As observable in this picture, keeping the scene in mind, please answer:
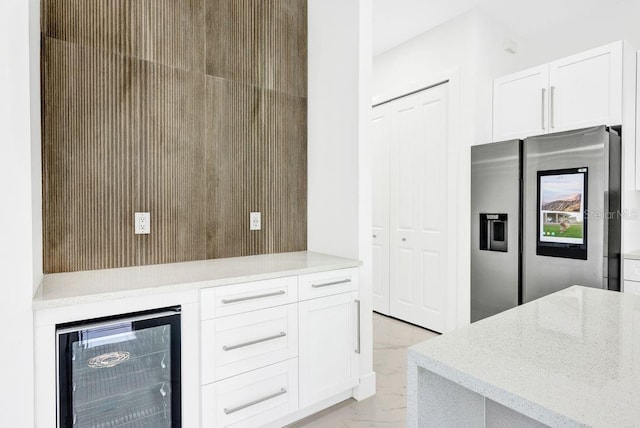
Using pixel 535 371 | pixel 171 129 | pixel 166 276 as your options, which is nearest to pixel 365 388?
pixel 166 276

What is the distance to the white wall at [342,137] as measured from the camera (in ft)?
7.40

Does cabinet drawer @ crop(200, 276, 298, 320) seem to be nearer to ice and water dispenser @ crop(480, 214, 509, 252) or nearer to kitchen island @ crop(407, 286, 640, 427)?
kitchen island @ crop(407, 286, 640, 427)

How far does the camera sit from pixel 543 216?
2.65 meters

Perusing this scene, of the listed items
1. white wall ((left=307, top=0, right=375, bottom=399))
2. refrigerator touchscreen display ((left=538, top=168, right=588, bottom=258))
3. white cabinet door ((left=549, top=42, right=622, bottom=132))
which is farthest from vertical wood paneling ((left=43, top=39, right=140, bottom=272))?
white cabinet door ((left=549, top=42, right=622, bottom=132))

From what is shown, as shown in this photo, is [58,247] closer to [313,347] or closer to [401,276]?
[313,347]

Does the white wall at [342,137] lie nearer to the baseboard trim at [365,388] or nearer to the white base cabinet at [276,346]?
the baseboard trim at [365,388]

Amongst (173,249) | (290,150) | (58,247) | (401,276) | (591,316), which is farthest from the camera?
(401,276)

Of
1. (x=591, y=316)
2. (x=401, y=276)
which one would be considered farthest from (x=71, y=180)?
(x=401, y=276)

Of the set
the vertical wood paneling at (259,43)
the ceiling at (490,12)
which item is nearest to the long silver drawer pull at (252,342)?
the vertical wood paneling at (259,43)

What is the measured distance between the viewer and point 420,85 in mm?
3543

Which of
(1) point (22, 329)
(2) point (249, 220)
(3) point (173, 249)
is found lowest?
(1) point (22, 329)

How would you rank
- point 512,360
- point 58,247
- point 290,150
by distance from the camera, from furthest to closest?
point 290,150, point 58,247, point 512,360

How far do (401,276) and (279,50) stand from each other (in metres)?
2.50

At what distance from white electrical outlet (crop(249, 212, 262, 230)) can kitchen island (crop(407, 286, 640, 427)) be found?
1.71m
